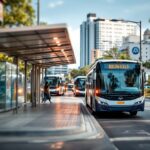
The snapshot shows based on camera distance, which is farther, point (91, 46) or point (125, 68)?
point (91, 46)

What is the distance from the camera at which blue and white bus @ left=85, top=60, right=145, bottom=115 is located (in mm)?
24984

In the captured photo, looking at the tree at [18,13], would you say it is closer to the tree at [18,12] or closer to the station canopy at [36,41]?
the tree at [18,12]

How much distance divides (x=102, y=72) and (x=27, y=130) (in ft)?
33.7

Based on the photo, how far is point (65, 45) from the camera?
2359 centimetres

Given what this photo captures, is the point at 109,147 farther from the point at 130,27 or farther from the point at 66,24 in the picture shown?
the point at 130,27

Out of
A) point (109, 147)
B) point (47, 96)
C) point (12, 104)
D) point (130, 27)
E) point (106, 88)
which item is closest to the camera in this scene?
point (109, 147)

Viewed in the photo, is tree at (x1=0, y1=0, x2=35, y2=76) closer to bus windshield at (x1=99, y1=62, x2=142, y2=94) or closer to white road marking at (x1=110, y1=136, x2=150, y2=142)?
bus windshield at (x1=99, y1=62, x2=142, y2=94)

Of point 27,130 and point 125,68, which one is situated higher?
point 125,68

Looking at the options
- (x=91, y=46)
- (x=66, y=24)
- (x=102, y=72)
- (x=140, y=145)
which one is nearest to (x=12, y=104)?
(x=102, y=72)

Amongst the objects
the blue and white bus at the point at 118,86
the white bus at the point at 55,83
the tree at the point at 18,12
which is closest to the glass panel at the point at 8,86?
the tree at the point at 18,12

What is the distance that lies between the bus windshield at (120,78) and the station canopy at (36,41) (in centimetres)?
217

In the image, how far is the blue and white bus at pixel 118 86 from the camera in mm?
24984

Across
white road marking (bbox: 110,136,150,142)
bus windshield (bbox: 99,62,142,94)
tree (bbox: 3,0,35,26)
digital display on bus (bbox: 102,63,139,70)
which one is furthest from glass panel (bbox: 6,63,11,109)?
white road marking (bbox: 110,136,150,142)

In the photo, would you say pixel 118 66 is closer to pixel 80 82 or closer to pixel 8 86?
pixel 8 86
